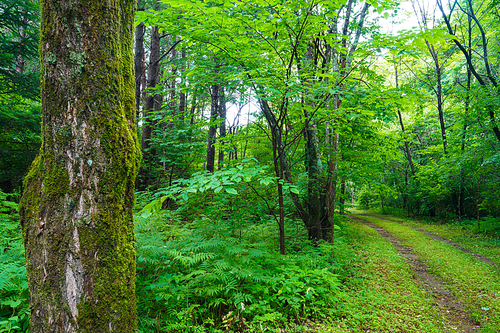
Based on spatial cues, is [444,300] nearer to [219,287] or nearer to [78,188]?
[219,287]

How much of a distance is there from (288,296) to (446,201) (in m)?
17.9

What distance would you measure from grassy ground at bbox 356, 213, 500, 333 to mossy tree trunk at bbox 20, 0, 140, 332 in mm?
5243

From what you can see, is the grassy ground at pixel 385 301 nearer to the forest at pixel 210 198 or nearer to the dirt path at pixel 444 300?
the forest at pixel 210 198

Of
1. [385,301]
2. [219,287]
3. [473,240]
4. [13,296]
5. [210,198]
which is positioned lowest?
[473,240]

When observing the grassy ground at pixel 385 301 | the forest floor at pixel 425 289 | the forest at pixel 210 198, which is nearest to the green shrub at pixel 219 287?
the forest at pixel 210 198

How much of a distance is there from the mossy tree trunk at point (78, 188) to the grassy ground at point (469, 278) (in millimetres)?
5243

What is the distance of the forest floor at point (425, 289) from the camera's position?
3.66 meters

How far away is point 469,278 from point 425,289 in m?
Result: 1.55

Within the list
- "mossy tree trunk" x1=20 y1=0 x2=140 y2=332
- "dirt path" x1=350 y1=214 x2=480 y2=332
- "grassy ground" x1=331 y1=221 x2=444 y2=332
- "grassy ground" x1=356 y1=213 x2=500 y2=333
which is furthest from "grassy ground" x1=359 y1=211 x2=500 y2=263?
"mossy tree trunk" x1=20 y1=0 x2=140 y2=332

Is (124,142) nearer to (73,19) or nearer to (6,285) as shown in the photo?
(73,19)

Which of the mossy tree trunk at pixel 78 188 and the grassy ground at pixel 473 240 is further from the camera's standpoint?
the grassy ground at pixel 473 240

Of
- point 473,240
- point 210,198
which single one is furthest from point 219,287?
point 473,240

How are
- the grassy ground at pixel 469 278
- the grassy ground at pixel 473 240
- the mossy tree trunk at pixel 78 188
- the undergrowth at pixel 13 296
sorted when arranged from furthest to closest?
the grassy ground at pixel 473 240, the grassy ground at pixel 469 278, the undergrowth at pixel 13 296, the mossy tree trunk at pixel 78 188

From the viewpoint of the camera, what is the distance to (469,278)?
5680mm
